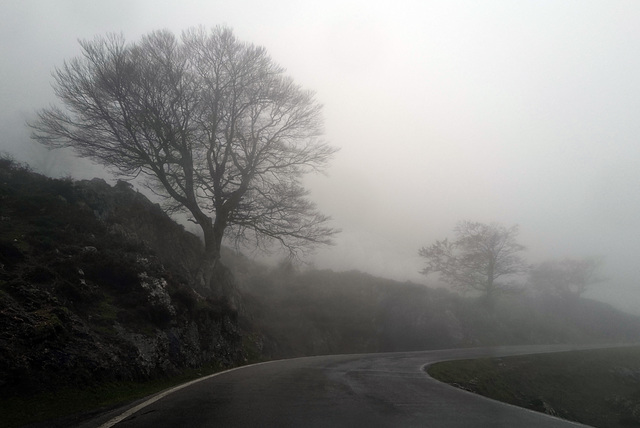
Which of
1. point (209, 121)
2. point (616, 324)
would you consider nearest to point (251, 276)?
point (209, 121)

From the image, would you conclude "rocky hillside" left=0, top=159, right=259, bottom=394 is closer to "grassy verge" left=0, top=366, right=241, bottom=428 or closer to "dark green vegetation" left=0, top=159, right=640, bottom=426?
"dark green vegetation" left=0, top=159, right=640, bottom=426

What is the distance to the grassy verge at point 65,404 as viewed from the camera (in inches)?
212

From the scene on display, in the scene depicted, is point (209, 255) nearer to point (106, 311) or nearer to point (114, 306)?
point (114, 306)

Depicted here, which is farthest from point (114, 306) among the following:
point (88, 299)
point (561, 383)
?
point (561, 383)

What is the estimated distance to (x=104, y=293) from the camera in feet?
39.2

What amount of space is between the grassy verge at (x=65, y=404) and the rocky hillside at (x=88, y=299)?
217 millimetres

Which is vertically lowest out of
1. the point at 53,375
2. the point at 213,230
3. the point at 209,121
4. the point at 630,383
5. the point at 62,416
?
the point at 630,383

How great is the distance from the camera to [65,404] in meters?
6.49

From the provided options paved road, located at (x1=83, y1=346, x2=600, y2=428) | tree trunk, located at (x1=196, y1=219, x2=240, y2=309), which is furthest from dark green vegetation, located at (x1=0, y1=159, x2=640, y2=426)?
paved road, located at (x1=83, y1=346, x2=600, y2=428)

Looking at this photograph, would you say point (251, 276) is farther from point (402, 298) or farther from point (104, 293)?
point (104, 293)

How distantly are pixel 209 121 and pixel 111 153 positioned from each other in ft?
14.5

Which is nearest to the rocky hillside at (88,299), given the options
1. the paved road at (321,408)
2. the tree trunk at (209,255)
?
the tree trunk at (209,255)

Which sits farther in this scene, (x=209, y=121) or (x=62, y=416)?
(x=209, y=121)

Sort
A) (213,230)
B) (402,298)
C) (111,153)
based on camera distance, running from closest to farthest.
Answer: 1. (111,153)
2. (213,230)
3. (402,298)
